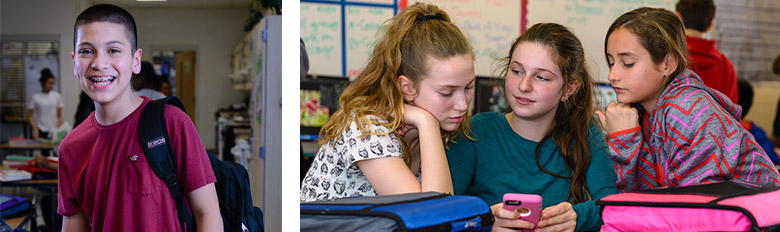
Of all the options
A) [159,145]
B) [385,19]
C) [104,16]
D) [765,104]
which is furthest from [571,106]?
[765,104]

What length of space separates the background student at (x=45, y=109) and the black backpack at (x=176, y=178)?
18 cm

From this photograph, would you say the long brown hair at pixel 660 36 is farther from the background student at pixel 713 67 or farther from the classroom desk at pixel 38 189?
the classroom desk at pixel 38 189

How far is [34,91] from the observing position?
1.36m

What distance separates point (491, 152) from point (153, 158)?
877 mm

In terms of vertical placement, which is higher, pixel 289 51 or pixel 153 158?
pixel 289 51

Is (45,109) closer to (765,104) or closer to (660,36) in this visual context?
(660,36)

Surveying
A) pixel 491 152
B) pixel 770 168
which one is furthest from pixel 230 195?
pixel 770 168

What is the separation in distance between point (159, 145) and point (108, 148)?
0.09 meters

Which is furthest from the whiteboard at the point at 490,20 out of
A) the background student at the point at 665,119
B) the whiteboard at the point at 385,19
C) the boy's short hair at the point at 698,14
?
the background student at the point at 665,119

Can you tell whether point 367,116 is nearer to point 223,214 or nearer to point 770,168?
point 223,214

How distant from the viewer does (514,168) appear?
1.75 metres

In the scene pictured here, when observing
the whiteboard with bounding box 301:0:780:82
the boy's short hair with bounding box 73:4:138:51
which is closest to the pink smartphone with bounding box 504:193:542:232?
the boy's short hair with bounding box 73:4:138:51

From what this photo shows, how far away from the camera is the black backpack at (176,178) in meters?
1.29

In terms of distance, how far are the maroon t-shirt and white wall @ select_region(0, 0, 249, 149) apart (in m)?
0.08
